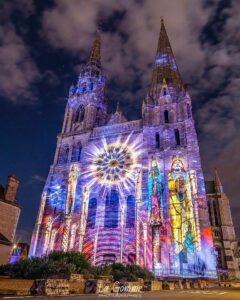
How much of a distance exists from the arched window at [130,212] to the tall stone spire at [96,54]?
30005 mm

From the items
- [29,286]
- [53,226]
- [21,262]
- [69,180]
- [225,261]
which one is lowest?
[29,286]

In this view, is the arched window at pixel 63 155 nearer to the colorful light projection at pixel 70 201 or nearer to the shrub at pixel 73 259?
the colorful light projection at pixel 70 201

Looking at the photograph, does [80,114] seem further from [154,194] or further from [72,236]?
[154,194]

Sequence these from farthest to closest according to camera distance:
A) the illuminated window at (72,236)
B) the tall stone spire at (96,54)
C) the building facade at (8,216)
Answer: the tall stone spire at (96,54), the illuminated window at (72,236), the building facade at (8,216)

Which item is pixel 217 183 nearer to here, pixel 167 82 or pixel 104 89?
pixel 167 82

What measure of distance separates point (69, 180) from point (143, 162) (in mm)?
9866

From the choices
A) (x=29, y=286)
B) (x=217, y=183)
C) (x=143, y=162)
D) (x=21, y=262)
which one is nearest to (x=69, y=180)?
(x=143, y=162)

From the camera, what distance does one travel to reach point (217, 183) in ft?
147

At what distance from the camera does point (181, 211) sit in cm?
2570

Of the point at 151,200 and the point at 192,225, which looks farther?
the point at 151,200

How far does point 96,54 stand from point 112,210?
34.9 meters

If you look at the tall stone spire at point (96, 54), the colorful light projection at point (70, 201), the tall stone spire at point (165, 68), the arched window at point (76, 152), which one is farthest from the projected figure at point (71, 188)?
the tall stone spire at point (96, 54)

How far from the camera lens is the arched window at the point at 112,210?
28.1 m

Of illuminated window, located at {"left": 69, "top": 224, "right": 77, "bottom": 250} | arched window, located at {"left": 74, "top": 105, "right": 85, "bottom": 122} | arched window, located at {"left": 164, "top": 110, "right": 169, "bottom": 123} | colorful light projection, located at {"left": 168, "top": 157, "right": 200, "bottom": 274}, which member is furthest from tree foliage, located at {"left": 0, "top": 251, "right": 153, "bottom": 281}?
arched window, located at {"left": 74, "top": 105, "right": 85, "bottom": 122}
